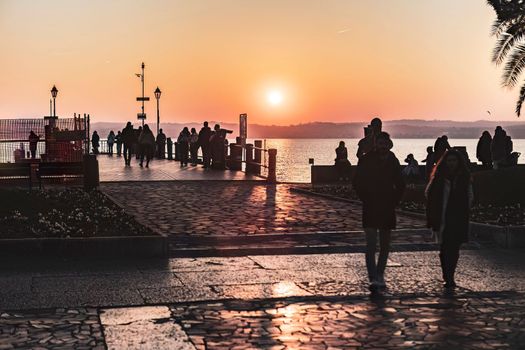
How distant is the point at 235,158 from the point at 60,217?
60.4 feet

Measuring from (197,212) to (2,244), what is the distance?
6.07m

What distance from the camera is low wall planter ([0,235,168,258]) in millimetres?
11188

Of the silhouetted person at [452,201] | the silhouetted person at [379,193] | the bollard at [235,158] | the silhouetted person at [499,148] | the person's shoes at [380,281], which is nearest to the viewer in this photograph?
the person's shoes at [380,281]

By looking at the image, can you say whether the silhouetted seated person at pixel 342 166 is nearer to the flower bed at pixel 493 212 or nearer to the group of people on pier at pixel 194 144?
the group of people on pier at pixel 194 144

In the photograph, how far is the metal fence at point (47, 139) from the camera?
88.8ft

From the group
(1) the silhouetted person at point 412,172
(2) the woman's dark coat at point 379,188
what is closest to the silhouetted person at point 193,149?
(1) the silhouetted person at point 412,172

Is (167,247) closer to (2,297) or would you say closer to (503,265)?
(2,297)

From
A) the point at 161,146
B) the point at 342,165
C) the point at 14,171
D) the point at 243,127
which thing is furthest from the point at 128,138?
the point at 14,171

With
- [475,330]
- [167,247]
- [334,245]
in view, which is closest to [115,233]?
[167,247]

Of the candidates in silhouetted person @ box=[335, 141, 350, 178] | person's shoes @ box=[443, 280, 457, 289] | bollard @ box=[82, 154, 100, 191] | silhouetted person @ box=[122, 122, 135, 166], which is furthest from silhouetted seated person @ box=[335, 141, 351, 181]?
person's shoes @ box=[443, 280, 457, 289]


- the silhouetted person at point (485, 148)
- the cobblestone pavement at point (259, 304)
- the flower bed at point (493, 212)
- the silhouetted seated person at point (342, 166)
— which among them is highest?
the silhouetted person at point (485, 148)

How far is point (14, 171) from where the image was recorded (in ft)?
70.4

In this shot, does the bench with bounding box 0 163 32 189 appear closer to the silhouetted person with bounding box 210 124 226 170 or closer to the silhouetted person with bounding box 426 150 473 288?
→ the silhouetted person with bounding box 210 124 226 170

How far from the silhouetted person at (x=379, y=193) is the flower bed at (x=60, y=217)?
4034 millimetres
